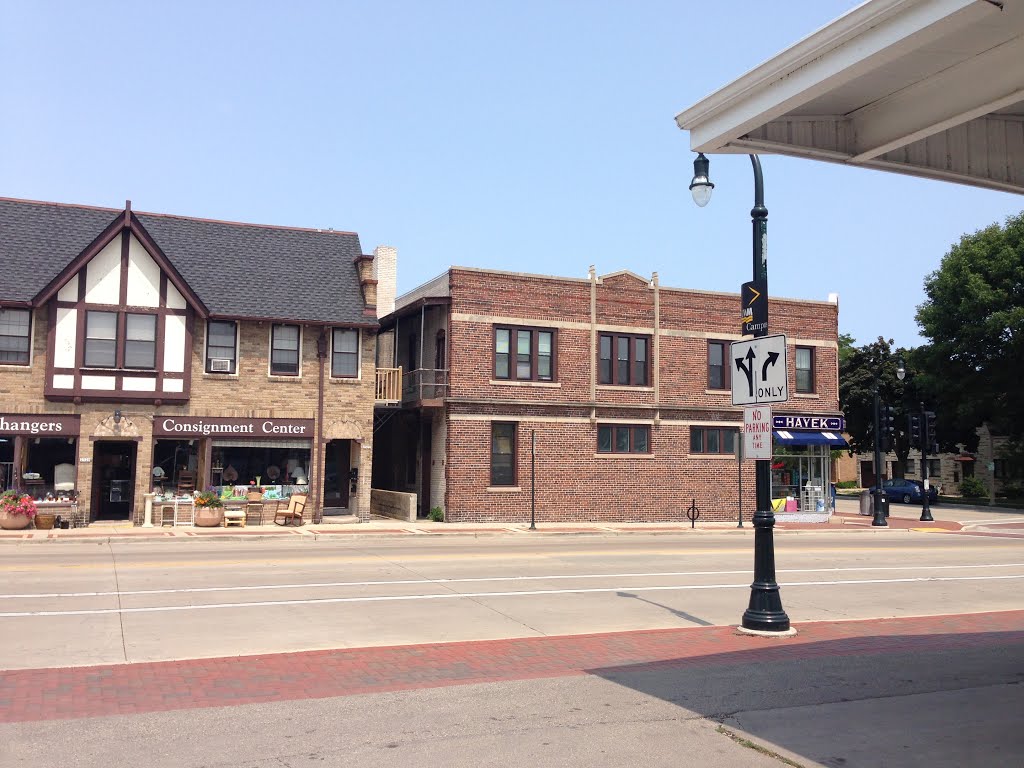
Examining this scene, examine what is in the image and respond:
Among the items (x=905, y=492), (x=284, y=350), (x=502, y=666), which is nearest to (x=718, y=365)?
(x=284, y=350)

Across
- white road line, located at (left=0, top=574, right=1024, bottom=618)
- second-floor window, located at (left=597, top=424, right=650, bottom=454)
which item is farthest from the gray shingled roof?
white road line, located at (left=0, top=574, right=1024, bottom=618)

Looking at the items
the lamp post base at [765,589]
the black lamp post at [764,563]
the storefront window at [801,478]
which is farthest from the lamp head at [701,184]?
the storefront window at [801,478]

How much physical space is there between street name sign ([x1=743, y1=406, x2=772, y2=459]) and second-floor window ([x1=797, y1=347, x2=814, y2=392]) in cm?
2682

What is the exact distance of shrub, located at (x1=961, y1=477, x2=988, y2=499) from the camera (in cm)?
6172

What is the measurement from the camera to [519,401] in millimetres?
31578

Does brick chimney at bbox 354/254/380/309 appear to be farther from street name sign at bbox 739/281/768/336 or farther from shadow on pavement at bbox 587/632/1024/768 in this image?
shadow on pavement at bbox 587/632/1024/768

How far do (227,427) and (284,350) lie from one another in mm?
3002

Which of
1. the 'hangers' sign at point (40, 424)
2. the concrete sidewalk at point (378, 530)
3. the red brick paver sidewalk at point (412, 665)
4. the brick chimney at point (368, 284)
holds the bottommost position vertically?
the concrete sidewalk at point (378, 530)

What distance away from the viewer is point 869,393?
65.0 m

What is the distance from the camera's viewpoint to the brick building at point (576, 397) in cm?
3116

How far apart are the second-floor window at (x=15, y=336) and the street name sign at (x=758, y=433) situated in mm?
23041

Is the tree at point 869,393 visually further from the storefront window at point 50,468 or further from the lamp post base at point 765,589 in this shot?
the lamp post base at point 765,589

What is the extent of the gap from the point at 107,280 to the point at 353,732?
2422 cm

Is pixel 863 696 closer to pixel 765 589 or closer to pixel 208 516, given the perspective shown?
pixel 765 589
